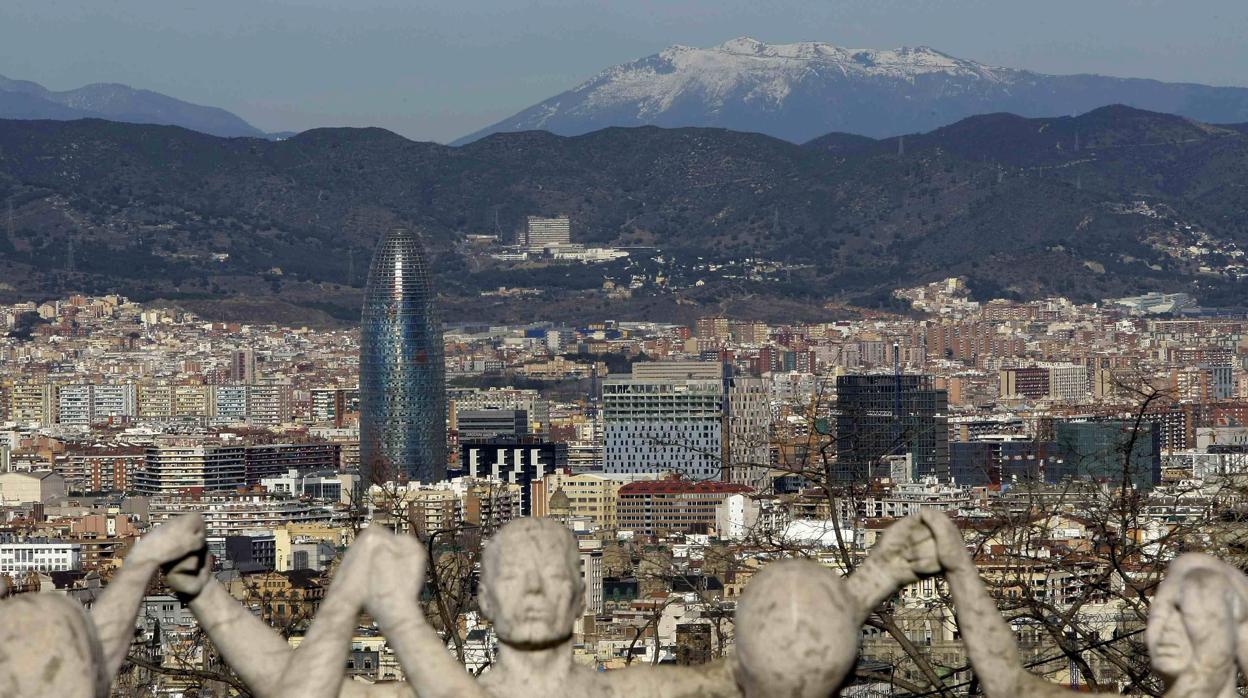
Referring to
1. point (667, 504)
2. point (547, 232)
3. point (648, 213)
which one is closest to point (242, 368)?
point (547, 232)

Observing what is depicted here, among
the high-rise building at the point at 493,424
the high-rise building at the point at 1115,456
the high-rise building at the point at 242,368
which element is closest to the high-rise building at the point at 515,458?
the high-rise building at the point at 493,424

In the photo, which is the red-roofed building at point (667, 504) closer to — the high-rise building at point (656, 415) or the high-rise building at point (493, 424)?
the high-rise building at point (656, 415)

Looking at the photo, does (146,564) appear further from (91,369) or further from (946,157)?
(946,157)

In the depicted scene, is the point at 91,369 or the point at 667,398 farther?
the point at 91,369

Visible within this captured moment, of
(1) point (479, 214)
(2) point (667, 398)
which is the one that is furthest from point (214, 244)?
(2) point (667, 398)

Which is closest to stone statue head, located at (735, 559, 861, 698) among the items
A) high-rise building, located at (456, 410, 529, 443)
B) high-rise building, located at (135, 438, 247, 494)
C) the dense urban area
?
the dense urban area

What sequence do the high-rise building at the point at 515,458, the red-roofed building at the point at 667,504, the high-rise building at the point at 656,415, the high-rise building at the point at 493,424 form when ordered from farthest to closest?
the high-rise building at the point at 493,424, the high-rise building at the point at 656,415, the high-rise building at the point at 515,458, the red-roofed building at the point at 667,504
